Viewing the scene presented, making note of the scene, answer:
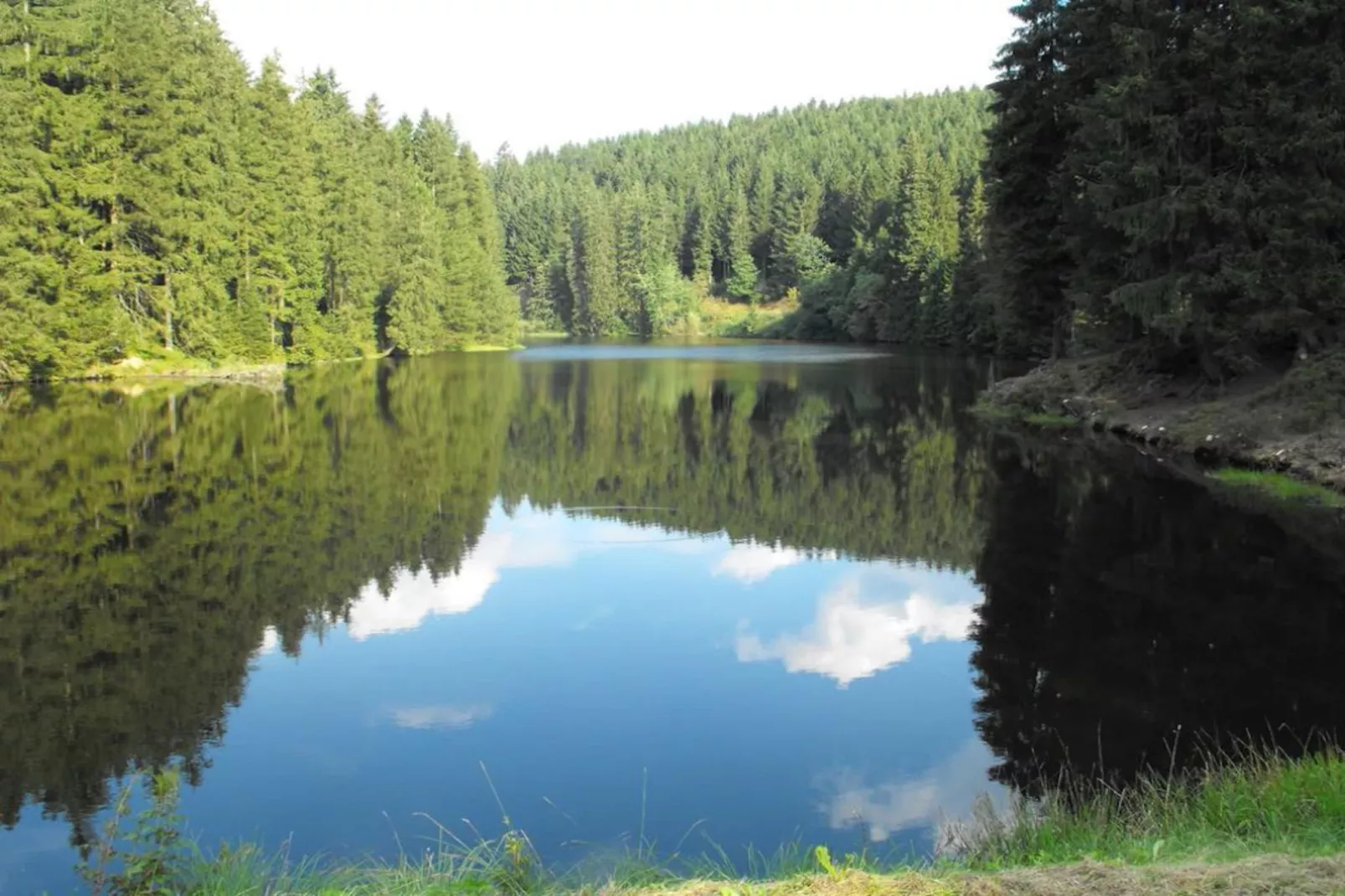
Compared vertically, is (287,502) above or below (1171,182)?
below

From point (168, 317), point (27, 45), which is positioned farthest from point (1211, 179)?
point (27, 45)

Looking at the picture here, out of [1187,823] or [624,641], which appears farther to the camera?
[624,641]

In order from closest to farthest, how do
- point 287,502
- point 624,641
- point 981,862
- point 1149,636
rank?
1. point 981,862
2. point 1149,636
3. point 624,641
4. point 287,502

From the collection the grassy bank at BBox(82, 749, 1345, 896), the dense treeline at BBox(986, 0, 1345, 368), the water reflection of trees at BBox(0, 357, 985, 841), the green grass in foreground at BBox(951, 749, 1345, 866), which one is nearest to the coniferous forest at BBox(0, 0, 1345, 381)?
the dense treeline at BBox(986, 0, 1345, 368)

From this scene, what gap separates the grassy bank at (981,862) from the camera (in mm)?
4965

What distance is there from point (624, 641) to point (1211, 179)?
717 inches

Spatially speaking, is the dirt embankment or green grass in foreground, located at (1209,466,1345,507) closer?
green grass in foreground, located at (1209,466,1345,507)

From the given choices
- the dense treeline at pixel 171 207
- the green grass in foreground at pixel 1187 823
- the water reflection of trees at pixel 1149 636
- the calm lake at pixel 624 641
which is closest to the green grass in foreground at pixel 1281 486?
the calm lake at pixel 624 641

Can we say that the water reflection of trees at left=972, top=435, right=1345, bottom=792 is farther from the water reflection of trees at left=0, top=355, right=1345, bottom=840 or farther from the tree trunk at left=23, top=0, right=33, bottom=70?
the tree trunk at left=23, top=0, right=33, bottom=70

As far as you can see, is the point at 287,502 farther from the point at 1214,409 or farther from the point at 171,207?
the point at 171,207

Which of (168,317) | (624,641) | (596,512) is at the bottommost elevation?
(624,641)

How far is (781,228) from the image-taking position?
12356cm

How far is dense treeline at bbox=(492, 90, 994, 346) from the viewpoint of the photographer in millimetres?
77875

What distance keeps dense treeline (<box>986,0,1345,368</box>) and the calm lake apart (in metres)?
4.10
